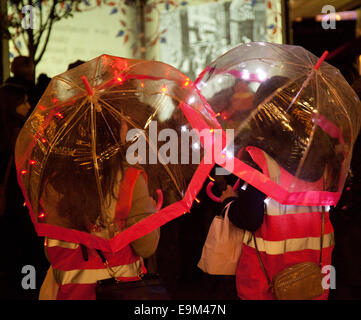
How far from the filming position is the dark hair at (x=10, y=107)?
17.9 ft


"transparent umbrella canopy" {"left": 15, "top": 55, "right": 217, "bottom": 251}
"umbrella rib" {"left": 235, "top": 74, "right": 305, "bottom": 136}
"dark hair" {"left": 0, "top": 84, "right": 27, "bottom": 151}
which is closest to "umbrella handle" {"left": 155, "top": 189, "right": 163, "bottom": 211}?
"transparent umbrella canopy" {"left": 15, "top": 55, "right": 217, "bottom": 251}

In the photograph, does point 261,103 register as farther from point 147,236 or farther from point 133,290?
point 133,290

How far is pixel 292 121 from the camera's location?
2809mm

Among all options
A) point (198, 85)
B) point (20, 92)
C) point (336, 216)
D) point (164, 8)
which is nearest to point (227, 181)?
point (336, 216)

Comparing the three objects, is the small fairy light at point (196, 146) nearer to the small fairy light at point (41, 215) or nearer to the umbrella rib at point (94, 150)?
the umbrella rib at point (94, 150)

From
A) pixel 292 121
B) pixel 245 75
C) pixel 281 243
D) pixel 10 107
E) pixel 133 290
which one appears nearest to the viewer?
pixel 133 290

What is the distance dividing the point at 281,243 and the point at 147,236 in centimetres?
77

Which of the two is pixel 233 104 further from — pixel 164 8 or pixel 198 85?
pixel 164 8

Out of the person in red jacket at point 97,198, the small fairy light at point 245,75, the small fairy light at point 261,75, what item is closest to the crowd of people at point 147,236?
the person in red jacket at point 97,198

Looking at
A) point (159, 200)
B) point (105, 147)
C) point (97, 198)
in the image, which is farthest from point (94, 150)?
point (159, 200)

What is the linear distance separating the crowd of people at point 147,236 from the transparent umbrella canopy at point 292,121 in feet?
0.16

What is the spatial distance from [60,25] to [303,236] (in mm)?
6208

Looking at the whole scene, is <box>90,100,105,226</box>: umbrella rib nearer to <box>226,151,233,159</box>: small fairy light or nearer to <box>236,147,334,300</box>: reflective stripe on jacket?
<box>226,151,233,159</box>: small fairy light

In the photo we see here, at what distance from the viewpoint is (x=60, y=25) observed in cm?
798
